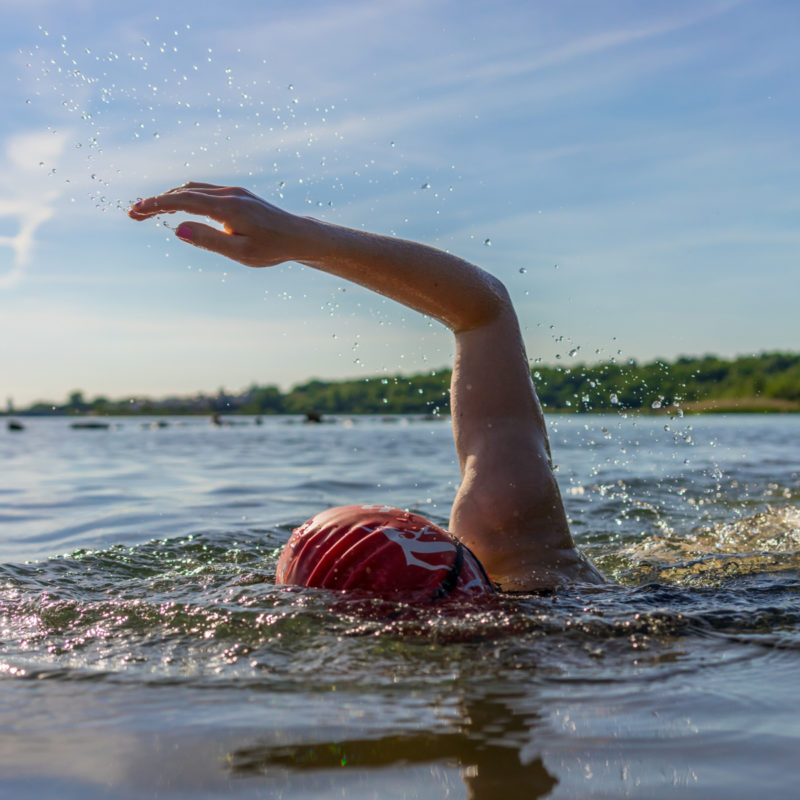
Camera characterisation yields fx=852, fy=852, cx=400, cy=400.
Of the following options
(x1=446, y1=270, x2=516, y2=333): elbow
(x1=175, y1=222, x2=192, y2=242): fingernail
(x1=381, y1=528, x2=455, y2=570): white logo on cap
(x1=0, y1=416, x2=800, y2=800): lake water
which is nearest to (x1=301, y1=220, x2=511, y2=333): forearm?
(x1=446, y1=270, x2=516, y2=333): elbow

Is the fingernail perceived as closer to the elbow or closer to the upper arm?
the elbow

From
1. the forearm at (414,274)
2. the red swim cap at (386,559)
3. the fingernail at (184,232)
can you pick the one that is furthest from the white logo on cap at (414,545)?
the fingernail at (184,232)

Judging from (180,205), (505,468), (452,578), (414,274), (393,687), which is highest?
(180,205)

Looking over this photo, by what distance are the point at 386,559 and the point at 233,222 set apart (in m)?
1.42

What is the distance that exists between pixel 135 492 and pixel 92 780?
9.59m

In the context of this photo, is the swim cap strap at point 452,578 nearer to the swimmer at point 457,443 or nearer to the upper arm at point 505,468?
the swimmer at point 457,443

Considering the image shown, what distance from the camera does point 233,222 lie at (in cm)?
325

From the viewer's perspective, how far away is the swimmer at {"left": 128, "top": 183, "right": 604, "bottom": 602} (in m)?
3.30

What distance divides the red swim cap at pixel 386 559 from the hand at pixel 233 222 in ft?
3.65

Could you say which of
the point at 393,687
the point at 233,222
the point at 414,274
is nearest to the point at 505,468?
the point at 414,274

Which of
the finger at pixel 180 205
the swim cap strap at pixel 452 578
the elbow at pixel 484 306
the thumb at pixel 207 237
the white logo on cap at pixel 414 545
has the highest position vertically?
the finger at pixel 180 205

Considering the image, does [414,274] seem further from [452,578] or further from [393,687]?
[393,687]

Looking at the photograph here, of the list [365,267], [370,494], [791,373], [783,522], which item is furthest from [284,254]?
[791,373]

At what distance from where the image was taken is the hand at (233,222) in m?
3.23
